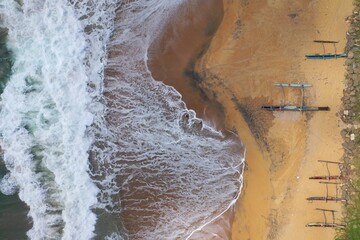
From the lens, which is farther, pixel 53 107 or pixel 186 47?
pixel 53 107

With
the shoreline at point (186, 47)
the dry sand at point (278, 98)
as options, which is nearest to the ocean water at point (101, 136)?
the shoreline at point (186, 47)

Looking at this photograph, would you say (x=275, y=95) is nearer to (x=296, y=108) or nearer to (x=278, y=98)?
(x=278, y=98)

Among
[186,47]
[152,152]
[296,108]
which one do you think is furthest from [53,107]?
[296,108]

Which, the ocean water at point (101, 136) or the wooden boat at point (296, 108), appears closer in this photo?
the wooden boat at point (296, 108)

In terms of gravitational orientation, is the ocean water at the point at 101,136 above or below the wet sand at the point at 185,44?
below

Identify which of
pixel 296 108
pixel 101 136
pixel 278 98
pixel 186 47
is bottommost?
pixel 101 136

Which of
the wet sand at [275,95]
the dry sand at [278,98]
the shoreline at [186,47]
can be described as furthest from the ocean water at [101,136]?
the dry sand at [278,98]

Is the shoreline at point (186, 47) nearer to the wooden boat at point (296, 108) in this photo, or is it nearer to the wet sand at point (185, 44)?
the wet sand at point (185, 44)
